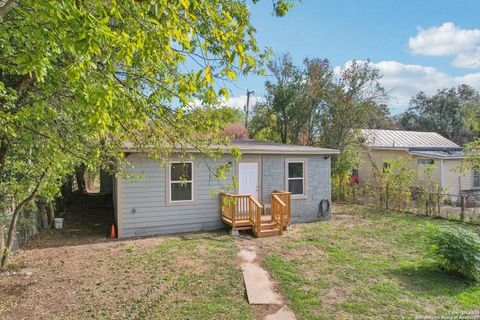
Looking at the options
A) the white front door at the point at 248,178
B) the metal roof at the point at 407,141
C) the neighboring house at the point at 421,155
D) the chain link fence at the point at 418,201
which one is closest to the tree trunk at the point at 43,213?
the white front door at the point at 248,178

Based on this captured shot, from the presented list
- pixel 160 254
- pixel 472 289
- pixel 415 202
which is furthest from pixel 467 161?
pixel 160 254

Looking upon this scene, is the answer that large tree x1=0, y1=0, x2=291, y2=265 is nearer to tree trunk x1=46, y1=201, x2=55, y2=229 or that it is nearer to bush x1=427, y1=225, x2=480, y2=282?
tree trunk x1=46, y1=201, x2=55, y2=229

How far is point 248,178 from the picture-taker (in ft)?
31.9

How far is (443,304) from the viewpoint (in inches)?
178

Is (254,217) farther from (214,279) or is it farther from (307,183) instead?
(214,279)

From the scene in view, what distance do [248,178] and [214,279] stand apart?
473 centimetres

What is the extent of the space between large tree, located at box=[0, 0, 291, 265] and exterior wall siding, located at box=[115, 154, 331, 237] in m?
2.53

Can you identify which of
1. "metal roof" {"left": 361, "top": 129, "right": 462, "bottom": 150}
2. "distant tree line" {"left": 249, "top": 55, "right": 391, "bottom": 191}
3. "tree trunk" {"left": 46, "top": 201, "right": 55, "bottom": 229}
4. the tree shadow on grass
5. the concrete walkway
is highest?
"distant tree line" {"left": 249, "top": 55, "right": 391, "bottom": 191}

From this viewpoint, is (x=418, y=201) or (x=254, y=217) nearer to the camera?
(x=254, y=217)

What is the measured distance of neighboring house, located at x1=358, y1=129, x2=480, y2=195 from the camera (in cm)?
1605

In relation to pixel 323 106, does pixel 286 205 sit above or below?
below

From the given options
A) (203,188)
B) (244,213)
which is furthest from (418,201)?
(203,188)

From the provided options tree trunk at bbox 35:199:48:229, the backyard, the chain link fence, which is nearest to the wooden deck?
the backyard

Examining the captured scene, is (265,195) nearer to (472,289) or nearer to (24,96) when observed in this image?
(472,289)
